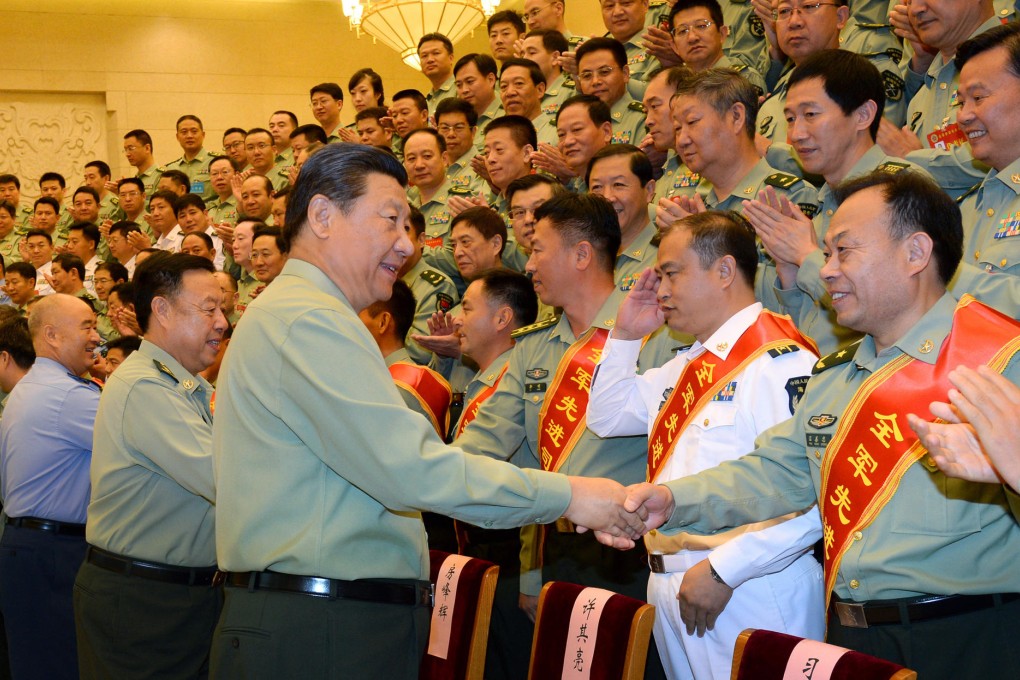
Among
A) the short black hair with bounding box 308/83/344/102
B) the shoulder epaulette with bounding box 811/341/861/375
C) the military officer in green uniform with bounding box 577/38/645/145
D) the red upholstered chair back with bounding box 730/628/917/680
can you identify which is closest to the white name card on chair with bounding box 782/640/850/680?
the red upholstered chair back with bounding box 730/628/917/680

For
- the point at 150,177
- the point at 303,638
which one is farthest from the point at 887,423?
the point at 150,177

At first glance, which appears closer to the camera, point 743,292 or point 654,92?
point 743,292

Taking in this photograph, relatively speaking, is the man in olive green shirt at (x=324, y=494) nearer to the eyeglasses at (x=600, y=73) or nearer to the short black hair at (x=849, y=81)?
the short black hair at (x=849, y=81)

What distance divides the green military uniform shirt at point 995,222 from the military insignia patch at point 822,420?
74 cm

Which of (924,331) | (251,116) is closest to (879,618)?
(924,331)

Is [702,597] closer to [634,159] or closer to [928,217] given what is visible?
[928,217]

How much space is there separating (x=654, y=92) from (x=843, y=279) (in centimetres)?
235

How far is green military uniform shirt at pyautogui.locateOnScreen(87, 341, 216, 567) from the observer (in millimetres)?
2998

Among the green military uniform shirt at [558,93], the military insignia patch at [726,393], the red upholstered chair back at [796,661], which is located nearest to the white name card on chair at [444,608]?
the military insignia patch at [726,393]

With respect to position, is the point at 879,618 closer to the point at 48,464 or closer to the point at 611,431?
the point at 611,431

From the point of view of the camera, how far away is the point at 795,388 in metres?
2.57

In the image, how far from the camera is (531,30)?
7195 mm

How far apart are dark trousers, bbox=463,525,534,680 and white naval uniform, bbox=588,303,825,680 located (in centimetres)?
92

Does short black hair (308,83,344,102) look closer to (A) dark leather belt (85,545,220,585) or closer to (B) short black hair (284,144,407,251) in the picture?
→ (A) dark leather belt (85,545,220,585)
